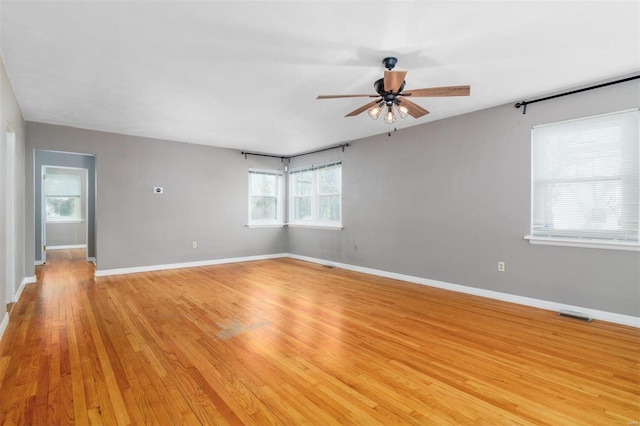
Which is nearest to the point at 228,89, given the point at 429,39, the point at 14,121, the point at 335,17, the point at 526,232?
the point at 335,17

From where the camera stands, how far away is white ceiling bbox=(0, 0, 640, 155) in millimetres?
2143

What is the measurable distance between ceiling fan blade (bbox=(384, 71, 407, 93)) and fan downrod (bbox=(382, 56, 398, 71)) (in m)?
0.21

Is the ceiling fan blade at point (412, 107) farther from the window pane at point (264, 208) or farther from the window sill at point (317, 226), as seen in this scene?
the window pane at point (264, 208)

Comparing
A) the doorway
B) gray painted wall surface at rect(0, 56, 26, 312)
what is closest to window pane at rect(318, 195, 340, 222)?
gray painted wall surface at rect(0, 56, 26, 312)

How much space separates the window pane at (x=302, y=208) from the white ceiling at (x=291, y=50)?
330 cm

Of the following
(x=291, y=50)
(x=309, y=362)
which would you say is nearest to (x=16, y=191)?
(x=291, y=50)

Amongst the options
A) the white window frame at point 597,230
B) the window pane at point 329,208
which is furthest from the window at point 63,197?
the white window frame at point 597,230

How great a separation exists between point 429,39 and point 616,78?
2.29m

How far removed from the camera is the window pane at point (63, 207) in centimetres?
892

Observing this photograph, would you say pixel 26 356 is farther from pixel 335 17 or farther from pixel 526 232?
pixel 526 232

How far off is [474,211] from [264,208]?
472 cm

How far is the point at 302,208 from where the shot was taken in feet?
24.5

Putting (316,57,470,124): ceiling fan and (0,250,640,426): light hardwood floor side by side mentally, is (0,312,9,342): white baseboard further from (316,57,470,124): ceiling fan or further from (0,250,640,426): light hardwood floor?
(316,57,470,124): ceiling fan

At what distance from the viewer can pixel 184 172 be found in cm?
623
